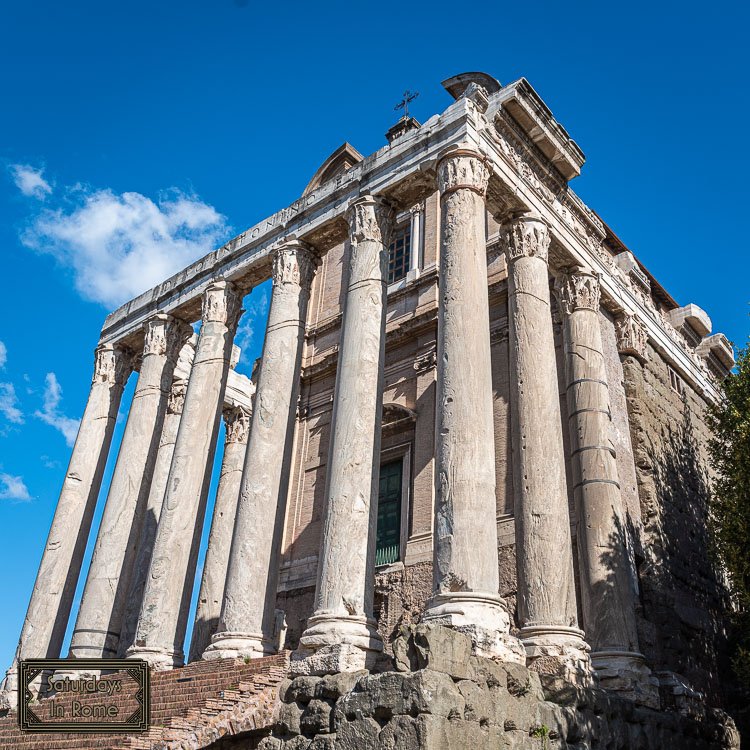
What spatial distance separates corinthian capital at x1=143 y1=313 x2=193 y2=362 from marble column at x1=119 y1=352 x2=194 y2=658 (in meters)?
1.13

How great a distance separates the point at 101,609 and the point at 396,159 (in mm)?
10389

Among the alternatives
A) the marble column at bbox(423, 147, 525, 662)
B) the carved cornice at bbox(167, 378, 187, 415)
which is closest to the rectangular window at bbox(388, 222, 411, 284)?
the carved cornice at bbox(167, 378, 187, 415)

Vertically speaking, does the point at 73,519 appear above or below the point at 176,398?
below

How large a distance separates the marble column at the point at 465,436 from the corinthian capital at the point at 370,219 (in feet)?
4.66

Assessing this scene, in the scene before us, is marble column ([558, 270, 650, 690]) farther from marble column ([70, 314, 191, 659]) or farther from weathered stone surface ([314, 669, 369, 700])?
marble column ([70, 314, 191, 659])

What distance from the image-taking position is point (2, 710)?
1546 centimetres

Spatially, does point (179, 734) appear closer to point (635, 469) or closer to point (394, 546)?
point (394, 546)

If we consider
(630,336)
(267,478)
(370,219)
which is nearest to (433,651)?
(267,478)

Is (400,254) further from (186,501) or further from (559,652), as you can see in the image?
(559,652)

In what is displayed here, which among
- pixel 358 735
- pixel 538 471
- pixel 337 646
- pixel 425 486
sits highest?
pixel 425 486

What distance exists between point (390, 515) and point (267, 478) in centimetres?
499

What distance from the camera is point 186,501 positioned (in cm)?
1488

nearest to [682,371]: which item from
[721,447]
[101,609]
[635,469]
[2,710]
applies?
[721,447]

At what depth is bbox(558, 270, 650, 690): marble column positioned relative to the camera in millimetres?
12375
